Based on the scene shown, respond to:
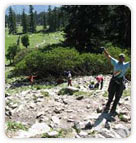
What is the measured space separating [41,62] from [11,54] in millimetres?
778

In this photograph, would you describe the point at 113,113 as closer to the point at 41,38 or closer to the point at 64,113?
the point at 64,113

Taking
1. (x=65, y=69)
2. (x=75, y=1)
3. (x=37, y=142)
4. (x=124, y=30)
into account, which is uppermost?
(x=75, y=1)

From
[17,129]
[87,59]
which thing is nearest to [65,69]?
[87,59]

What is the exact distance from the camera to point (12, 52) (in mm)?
6840

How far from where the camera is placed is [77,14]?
7070 millimetres

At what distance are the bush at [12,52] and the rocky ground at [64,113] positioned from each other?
1.43ft

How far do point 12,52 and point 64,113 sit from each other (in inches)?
50.0

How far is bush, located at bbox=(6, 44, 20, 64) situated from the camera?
6753 mm

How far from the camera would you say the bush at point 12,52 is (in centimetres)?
675

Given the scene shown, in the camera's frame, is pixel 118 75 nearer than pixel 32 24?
Yes

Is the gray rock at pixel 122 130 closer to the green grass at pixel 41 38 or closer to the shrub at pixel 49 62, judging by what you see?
the shrub at pixel 49 62

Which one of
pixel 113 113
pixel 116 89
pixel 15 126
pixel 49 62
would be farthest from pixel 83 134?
pixel 49 62

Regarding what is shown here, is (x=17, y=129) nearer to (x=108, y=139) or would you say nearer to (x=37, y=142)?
(x=37, y=142)

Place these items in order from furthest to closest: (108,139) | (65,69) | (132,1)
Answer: (65,69) < (132,1) < (108,139)
